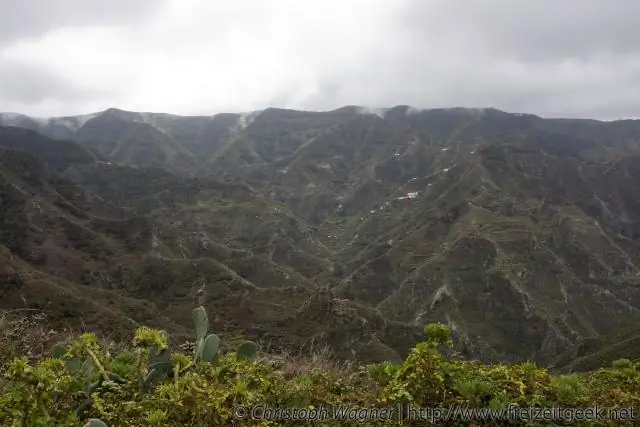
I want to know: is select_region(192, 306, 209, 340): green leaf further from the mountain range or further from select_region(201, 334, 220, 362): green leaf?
the mountain range

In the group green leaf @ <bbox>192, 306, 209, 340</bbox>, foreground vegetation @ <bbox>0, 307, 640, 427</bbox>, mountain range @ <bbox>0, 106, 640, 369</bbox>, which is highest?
green leaf @ <bbox>192, 306, 209, 340</bbox>

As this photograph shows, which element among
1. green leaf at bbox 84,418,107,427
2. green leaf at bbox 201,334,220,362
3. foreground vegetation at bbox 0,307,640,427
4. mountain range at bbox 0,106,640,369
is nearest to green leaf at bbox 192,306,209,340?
green leaf at bbox 201,334,220,362

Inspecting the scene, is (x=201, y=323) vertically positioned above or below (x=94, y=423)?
above

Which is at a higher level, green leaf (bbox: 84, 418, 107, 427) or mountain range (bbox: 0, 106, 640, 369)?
green leaf (bbox: 84, 418, 107, 427)

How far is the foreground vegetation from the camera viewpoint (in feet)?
13.8

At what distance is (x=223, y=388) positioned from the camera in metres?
4.74

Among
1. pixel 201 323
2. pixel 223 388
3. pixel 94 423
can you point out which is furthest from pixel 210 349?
pixel 94 423

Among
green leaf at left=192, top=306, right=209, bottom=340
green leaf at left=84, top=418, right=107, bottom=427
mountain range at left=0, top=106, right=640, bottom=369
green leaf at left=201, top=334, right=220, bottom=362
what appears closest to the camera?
green leaf at left=84, top=418, right=107, bottom=427

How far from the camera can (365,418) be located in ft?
A: 15.1

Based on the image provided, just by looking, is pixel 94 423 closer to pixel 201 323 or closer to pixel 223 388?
pixel 223 388

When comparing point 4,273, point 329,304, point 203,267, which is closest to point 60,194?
point 203,267

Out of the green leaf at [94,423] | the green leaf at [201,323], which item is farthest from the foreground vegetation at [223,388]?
the green leaf at [201,323]

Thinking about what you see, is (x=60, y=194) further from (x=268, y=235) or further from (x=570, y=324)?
(x=570, y=324)

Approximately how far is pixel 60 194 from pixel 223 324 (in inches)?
2408
